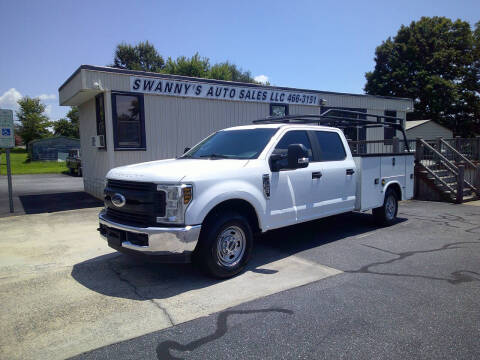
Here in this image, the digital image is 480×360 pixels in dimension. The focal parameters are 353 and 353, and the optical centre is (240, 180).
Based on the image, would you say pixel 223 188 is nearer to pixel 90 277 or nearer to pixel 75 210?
pixel 90 277

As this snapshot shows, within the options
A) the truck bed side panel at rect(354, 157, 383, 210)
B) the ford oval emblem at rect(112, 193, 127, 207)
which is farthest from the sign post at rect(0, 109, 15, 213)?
the truck bed side panel at rect(354, 157, 383, 210)

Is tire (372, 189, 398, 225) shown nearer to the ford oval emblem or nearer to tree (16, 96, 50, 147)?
the ford oval emblem

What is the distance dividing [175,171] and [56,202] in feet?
28.7

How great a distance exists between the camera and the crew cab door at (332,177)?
5.85 metres

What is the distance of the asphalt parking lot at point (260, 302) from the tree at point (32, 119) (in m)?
53.7

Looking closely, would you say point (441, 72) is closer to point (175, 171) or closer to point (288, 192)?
point (288, 192)

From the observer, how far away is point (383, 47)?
40562 millimetres

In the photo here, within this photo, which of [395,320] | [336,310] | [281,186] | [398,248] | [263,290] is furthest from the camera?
[398,248]

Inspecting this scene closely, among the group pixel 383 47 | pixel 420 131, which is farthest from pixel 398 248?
pixel 383 47

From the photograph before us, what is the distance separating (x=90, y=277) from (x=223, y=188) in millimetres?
2232

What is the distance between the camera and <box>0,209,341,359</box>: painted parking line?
328 cm

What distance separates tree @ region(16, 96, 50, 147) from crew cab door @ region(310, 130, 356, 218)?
184 feet

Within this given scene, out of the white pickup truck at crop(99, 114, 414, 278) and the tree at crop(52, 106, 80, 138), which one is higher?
the tree at crop(52, 106, 80, 138)

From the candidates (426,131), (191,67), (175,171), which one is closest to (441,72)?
(426,131)
